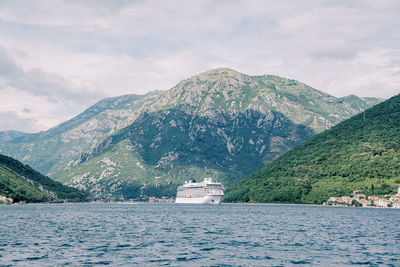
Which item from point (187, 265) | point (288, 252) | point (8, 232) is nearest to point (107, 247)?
point (187, 265)

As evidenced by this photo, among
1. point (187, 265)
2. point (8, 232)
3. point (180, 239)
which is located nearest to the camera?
point (187, 265)

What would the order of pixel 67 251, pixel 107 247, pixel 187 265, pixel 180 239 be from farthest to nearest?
1. pixel 180 239
2. pixel 107 247
3. pixel 67 251
4. pixel 187 265

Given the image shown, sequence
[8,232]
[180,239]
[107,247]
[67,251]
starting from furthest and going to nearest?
[8,232]
[180,239]
[107,247]
[67,251]

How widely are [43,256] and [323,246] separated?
147ft

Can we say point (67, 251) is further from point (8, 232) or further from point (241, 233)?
Answer: point (241, 233)

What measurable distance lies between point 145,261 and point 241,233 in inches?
1561

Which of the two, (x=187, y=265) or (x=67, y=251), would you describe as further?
(x=67, y=251)

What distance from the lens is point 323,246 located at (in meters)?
72.4

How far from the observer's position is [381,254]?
213 ft

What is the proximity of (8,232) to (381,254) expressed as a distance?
73906mm

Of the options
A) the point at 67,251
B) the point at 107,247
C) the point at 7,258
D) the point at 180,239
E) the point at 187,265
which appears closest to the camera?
the point at 187,265

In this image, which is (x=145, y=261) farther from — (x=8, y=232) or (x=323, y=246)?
(x=8, y=232)

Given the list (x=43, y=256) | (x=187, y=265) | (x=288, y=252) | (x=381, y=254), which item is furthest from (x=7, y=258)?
(x=381, y=254)

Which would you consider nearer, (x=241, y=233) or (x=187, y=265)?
(x=187, y=265)
